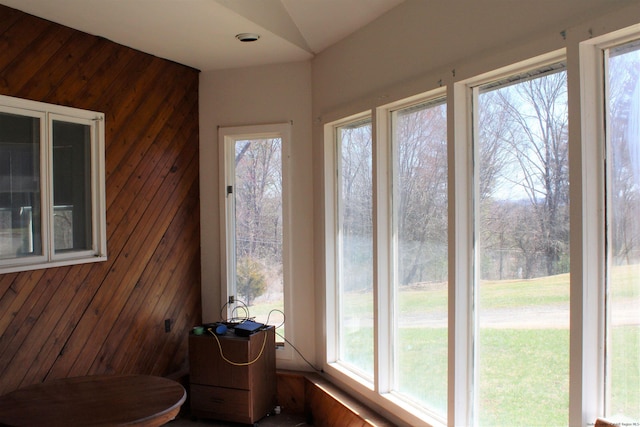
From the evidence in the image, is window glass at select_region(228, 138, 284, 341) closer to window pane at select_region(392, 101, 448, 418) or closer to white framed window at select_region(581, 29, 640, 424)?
window pane at select_region(392, 101, 448, 418)

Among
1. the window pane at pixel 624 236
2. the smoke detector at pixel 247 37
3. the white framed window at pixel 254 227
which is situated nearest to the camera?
the window pane at pixel 624 236

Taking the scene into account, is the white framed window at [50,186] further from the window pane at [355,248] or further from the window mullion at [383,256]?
the window mullion at [383,256]

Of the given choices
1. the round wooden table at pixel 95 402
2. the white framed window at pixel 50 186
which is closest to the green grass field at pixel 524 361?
the round wooden table at pixel 95 402

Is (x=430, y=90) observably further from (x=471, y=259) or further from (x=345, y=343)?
(x=345, y=343)

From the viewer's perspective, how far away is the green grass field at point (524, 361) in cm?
166

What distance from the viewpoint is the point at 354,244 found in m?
3.31

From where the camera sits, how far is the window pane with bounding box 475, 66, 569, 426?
1.89 metres

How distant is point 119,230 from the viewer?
10.7ft

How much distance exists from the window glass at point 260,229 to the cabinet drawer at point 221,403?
64 cm

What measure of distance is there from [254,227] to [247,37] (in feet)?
4.76

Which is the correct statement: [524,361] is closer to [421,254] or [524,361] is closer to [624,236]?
[624,236]

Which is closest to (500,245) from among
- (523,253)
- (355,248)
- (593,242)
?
(523,253)

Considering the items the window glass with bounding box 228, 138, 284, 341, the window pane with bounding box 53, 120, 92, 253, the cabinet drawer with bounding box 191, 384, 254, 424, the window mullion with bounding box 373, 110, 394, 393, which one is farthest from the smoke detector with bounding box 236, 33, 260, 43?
the cabinet drawer with bounding box 191, 384, 254, 424

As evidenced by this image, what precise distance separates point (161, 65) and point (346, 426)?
2833 mm
